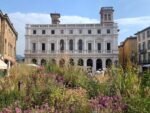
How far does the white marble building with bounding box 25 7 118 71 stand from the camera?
85.6 meters

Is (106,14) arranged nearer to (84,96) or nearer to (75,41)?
(75,41)

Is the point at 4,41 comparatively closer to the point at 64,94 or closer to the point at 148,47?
the point at 64,94

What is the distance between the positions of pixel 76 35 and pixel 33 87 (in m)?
76.8

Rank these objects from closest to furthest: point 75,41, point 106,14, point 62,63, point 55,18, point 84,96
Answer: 1. point 84,96
2. point 62,63
3. point 75,41
4. point 106,14
5. point 55,18

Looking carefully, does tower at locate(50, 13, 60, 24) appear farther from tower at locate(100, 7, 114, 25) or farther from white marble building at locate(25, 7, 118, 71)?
tower at locate(100, 7, 114, 25)

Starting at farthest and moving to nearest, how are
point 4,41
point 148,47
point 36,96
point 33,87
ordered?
point 148,47 < point 4,41 < point 33,87 < point 36,96

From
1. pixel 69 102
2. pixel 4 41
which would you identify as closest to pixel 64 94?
pixel 69 102

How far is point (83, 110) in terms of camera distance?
709 centimetres

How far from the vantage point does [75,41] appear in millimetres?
86500

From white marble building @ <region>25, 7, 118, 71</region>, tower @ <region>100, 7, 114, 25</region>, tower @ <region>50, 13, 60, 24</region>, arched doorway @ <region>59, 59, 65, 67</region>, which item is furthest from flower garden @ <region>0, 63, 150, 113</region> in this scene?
tower @ <region>50, 13, 60, 24</region>

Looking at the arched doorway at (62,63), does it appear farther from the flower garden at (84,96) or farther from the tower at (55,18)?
the tower at (55,18)

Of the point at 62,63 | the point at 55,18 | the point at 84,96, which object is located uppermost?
the point at 55,18

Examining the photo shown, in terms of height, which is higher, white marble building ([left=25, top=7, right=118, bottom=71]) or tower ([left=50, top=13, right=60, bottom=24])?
tower ([left=50, top=13, right=60, bottom=24])

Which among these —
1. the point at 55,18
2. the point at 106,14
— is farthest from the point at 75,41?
the point at 106,14
